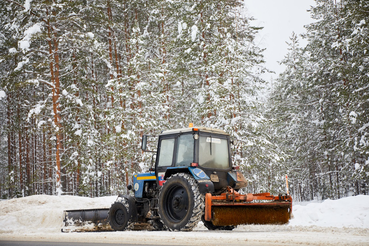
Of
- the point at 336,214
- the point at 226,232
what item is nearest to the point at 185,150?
the point at 226,232

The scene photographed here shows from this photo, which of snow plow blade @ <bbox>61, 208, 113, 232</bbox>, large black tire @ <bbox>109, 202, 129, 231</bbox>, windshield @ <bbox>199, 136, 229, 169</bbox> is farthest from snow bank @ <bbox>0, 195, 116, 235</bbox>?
windshield @ <bbox>199, 136, 229, 169</bbox>

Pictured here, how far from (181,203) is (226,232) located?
121 cm

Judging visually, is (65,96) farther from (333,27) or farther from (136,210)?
(333,27)

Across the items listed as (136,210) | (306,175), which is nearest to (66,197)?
(136,210)

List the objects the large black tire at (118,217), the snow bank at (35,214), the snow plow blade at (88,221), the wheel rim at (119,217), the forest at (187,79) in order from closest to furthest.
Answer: the large black tire at (118,217) → the wheel rim at (119,217) → the snow plow blade at (88,221) → the snow bank at (35,214) → the forest at (187,79)

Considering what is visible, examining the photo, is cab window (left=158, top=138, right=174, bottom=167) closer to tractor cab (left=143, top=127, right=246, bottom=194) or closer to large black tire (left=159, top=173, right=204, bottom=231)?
tractor cab (left=143, top=127, right=246, bottom=194)

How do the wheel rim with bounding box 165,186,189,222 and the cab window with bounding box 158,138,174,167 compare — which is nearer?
the wheel rim with bounding box 165,186,189,222

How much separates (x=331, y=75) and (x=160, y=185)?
17.5 m

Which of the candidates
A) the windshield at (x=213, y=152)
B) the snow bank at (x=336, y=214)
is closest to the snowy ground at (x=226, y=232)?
the snow bank at (x=336, y=214)

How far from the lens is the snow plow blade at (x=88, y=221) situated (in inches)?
410

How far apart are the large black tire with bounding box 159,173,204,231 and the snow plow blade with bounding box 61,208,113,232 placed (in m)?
2.72

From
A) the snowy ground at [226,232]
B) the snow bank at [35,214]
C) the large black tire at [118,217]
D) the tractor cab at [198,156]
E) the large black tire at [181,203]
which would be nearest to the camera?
the snowy ground at [226,232]

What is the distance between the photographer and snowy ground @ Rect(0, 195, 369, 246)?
18.9ft

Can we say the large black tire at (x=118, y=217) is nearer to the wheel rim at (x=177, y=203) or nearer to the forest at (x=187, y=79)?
the wheel rim at (x=177, y=203)
